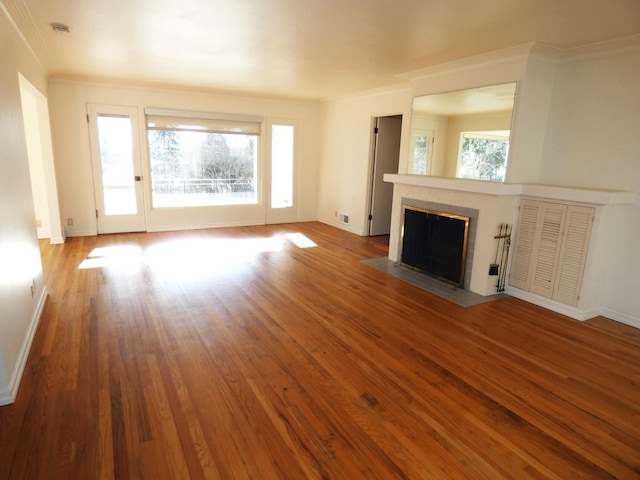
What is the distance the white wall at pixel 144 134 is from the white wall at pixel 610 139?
486cm

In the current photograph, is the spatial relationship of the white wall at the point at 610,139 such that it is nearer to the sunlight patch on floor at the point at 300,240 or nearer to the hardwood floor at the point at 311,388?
the hardwood floor at the point at 311,388

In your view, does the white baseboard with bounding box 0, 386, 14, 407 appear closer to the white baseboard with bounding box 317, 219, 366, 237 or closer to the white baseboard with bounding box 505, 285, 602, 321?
the white baseboard with bounding box 505, 285, 602, 321

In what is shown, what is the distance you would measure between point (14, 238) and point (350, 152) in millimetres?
5501

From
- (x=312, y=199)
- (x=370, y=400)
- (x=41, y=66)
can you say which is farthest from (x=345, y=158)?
(x=370, y=400)

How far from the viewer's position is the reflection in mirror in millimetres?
3980

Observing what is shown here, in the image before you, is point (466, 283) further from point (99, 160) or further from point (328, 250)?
point (99, 160)

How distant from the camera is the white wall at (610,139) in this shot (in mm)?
3402

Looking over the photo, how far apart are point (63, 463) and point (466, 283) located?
3.90 metres

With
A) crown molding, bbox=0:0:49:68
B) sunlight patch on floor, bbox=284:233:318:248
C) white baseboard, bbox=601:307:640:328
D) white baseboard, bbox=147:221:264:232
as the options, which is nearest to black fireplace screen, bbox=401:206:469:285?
white baseboard, bbox=601:307:640:328

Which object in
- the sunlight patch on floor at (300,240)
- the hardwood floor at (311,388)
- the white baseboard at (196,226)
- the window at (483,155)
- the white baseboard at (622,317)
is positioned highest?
the window at (483,155)

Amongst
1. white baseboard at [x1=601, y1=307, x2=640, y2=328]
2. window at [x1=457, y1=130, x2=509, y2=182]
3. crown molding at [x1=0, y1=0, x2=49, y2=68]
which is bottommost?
white baseboard at [x1=601, y1=307, x2=640, y2=328]

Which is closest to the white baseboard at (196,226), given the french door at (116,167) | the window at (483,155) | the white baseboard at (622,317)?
the french door at (116,167)

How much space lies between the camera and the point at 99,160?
20.4 ft

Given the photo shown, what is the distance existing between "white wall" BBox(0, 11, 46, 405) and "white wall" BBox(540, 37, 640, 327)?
4794 millimetres
